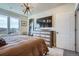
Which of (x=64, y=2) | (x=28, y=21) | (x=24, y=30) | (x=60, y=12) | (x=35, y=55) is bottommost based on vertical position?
(x=35, y=55)

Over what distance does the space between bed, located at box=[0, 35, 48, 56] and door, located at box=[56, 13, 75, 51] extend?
40cm

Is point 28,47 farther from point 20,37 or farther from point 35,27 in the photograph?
point 35,27

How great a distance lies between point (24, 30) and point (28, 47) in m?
0.40

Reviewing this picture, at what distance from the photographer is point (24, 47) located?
1.89 meters

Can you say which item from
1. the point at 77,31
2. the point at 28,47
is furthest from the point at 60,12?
the point at 28,47

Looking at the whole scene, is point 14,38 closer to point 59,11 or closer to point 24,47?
point 24,47

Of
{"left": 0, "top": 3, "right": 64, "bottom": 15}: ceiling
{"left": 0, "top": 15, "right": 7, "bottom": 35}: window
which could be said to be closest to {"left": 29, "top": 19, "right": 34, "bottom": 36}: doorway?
{"left": 0, "top": 3, "right": 64, "bottom": 15}: ceiling

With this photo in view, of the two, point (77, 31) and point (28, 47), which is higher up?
point (77, 31)

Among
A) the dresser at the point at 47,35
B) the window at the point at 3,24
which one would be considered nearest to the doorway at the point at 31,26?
the dresser at the point at 47,35

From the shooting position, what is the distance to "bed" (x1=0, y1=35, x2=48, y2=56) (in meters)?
1.73

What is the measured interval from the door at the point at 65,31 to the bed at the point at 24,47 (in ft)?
1.33

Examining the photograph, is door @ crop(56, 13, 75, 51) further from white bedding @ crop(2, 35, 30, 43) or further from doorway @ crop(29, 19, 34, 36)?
white bedding @ crop(2, 35, 30, 43)

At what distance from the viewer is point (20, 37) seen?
2078mm

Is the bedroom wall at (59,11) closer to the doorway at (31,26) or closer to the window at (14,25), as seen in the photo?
the doorway at (31,26)
